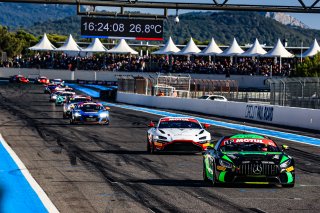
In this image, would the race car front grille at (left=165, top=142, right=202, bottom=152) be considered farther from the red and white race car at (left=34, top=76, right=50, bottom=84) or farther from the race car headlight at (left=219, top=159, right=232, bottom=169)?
the red and white race car at (left=34, top=76, right=50, bottom=84)

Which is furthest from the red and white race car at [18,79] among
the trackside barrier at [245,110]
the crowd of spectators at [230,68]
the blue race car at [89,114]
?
the blue race car at [89,114]

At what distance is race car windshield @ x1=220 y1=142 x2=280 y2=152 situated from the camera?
1673 centimetres

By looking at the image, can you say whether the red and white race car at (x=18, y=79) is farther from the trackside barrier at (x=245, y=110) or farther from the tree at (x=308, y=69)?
the tree at (x=308, y=69)

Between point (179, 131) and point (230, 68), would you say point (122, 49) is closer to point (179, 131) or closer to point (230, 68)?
point (230, 68)

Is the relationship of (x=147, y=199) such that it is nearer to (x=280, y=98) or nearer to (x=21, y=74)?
(x=280, y=98)

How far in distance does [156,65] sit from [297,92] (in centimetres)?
6036

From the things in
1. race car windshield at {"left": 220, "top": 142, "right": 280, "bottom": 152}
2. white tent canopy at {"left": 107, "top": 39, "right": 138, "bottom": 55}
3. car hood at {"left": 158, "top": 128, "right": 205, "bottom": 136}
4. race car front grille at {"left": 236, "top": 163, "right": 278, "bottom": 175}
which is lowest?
car hood at {"left": 158, "top": 128, "right": 205, "bottom": 136}

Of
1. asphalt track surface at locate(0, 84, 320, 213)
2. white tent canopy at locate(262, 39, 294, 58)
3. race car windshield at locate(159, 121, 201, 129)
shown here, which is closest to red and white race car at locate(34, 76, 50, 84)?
white tent canopy at locate(262, 39, 294, 58)

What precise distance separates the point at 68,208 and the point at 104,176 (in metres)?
5.03

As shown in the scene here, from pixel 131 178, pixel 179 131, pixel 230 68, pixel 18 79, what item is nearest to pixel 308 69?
pixel 230 68

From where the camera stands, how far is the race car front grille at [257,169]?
15.8 metres

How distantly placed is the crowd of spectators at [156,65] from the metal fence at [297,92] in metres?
42.9

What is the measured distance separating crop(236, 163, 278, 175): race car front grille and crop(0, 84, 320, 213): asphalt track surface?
34 cm

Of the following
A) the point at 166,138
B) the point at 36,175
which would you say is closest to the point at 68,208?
the point at 36,175
